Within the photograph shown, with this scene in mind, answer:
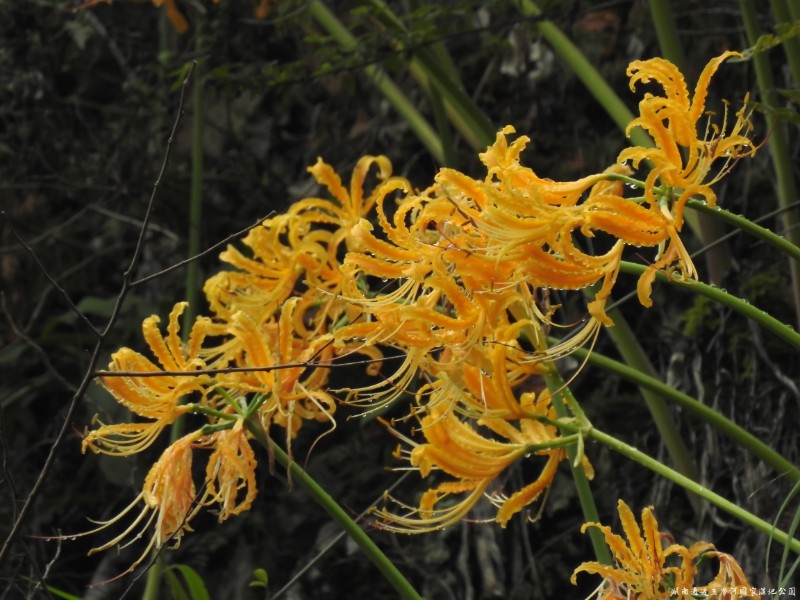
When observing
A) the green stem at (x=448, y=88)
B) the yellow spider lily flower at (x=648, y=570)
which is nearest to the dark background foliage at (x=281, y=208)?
the green stem at (x=448, y=88)

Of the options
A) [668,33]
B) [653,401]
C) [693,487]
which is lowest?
[653,401]

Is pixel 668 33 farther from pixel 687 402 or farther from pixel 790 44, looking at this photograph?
pixel 687 402

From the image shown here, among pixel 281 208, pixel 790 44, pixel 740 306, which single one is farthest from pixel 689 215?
pixel 281 208

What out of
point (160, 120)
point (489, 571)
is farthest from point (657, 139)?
point (160, 120)

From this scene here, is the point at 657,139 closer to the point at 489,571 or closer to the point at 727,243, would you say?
the point at 727,243

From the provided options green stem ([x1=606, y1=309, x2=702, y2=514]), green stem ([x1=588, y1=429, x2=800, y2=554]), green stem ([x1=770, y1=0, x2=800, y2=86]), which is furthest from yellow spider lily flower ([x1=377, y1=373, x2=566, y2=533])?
green stem ([x1=770, y1=0, x2=800, y2=86])

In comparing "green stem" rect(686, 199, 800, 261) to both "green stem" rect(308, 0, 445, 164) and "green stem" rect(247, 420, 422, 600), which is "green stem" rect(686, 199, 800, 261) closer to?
"green stem" rect(247, 420, 422, 600)
